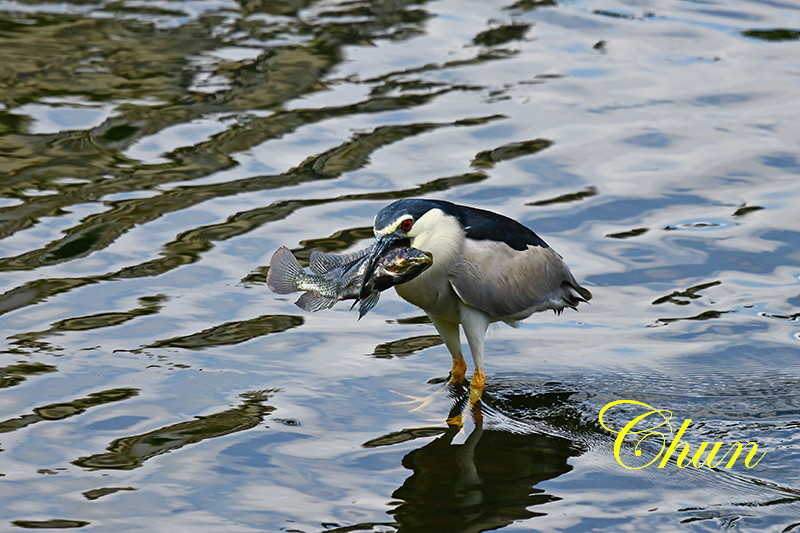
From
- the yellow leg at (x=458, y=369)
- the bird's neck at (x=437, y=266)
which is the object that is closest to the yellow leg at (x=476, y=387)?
the yellow leg at (x=458, y=369)

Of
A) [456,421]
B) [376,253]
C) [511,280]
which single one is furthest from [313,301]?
[511,280]

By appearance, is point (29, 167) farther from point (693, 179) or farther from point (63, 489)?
point (693, 179)

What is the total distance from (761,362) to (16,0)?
10.6m

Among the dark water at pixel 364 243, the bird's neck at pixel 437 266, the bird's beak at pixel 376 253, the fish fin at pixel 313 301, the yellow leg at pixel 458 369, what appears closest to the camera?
the dark water at pixel 364 243

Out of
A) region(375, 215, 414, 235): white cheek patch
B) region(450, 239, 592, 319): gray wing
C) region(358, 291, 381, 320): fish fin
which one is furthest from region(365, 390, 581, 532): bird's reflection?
region(375, 215, 414, 235): white cheek patch

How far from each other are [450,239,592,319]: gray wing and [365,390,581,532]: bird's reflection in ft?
2.04

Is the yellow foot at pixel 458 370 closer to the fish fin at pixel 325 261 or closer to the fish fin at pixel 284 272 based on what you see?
the fish fin at pixel 325 261

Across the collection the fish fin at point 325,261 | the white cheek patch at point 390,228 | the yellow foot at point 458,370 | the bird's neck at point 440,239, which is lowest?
the yellow foot at point 458,370

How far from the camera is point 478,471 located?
6551 mm

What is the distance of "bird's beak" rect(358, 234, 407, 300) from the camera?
6.41m

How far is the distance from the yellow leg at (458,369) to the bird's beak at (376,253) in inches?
44.7

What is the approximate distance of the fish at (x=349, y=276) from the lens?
256 inches

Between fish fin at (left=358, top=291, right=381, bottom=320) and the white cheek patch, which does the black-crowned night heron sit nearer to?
the white cheek patch

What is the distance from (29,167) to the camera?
10461 mm
